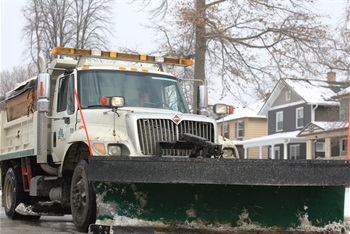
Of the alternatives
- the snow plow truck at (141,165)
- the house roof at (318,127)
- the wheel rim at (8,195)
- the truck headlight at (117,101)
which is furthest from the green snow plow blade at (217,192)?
the house roof at (318,127)

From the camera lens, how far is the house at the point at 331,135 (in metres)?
32.9

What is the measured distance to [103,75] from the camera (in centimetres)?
953

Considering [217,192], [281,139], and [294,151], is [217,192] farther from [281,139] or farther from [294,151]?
[294,151]

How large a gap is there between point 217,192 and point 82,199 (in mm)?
1985

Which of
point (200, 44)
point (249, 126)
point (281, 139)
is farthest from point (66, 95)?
point (249, 126)

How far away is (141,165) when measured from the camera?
691cm

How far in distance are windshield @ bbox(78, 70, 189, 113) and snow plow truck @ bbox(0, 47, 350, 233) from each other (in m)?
0.02

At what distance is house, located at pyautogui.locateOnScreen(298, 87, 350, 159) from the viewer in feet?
108

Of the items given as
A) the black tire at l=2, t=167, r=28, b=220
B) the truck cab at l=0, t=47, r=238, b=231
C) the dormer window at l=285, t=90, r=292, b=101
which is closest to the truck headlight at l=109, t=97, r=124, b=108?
the truck cab at l=0, t=47, r=238, b=231

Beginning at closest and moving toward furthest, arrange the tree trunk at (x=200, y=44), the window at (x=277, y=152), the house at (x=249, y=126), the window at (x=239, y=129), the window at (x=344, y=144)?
the tree trunk at (x=200, y=44), the window at (x=344, y=144), the window at (x=277, y=152), the house at (x=249, y=126), the window at (x=239, y=129)

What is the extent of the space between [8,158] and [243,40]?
1177cm

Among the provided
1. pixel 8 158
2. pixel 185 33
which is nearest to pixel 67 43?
pixel 185 33

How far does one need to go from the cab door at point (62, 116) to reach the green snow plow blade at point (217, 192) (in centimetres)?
241

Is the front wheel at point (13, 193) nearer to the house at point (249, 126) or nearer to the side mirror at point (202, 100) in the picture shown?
the side mirror at point (202, 100)
